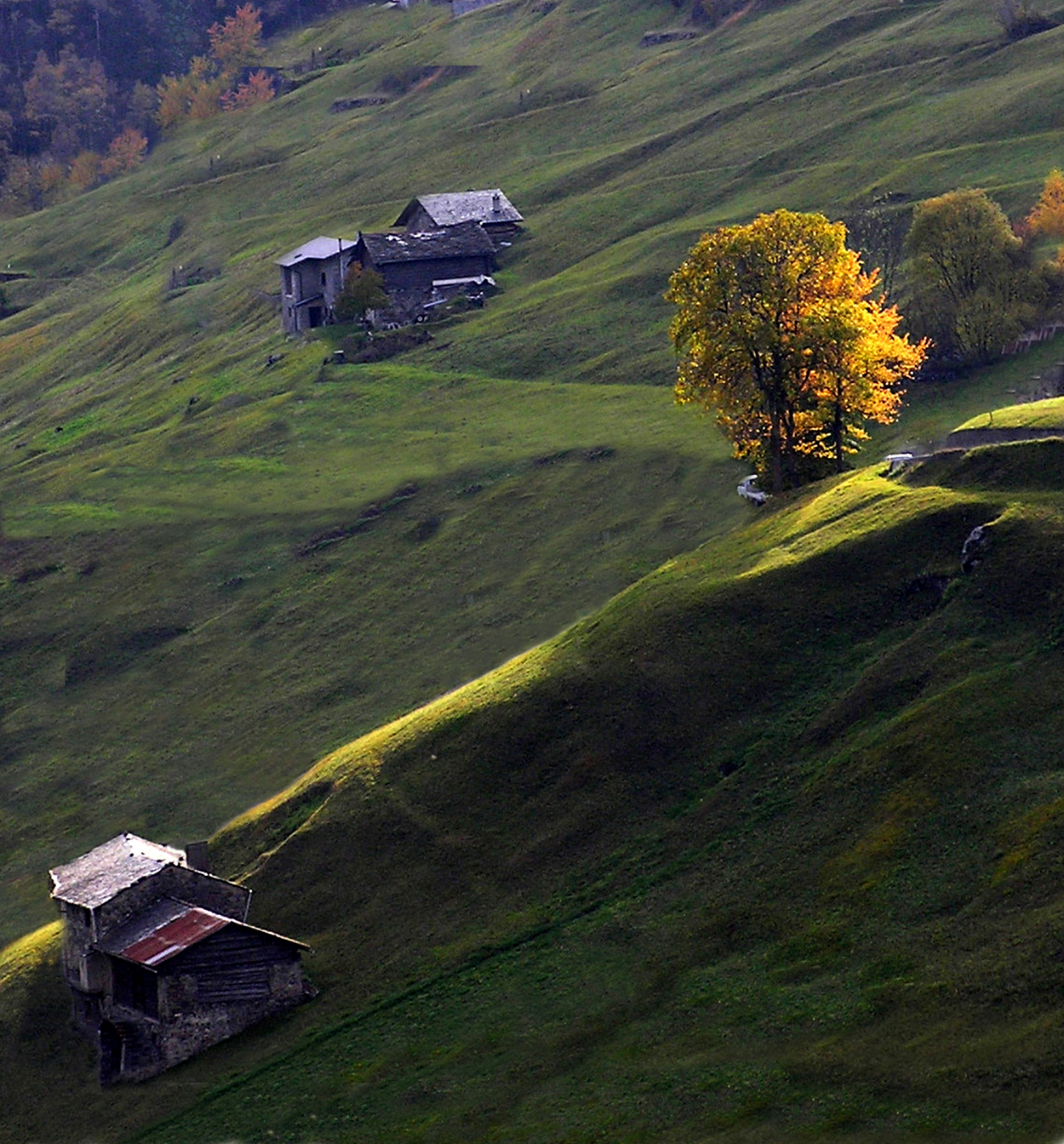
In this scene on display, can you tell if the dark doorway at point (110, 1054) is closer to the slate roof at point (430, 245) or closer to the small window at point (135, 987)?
the small window at point (135, 987)

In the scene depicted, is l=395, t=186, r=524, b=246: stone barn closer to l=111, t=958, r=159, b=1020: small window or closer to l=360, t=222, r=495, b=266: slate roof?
l=360, t=222, r=495, b=266: slate roof

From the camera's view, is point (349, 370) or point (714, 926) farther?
point (349, 370)

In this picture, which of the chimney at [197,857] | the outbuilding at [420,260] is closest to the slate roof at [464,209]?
the outbuilding at [420,260]

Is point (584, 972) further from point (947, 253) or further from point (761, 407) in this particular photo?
point (947, 253)

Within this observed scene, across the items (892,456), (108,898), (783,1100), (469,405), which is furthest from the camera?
(469,405)

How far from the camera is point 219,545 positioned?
115m

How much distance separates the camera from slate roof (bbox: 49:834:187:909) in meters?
64.4

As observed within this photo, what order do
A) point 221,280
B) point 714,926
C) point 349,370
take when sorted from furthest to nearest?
point 221,280 < point 349,370 < point 714,926

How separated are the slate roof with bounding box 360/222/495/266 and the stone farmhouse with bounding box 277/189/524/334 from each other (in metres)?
0.07

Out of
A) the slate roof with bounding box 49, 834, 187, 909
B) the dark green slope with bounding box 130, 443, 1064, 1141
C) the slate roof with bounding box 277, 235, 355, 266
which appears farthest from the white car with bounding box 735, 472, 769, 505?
the slate roof with bounding box 277, 235, 355, 266

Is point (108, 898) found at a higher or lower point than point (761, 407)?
lower

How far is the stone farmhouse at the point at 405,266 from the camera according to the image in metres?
148

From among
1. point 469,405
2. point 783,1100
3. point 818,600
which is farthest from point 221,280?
point 783,1100

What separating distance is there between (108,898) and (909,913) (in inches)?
1153
